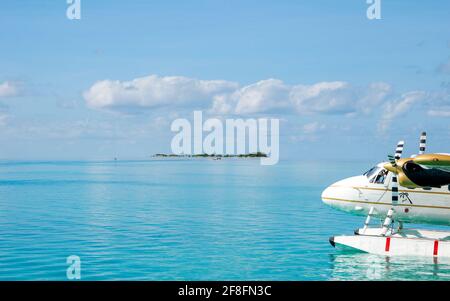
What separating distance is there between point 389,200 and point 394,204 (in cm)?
31

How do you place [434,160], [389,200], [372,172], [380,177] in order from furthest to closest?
[372,172], [380,177], [389,200], [434,160]

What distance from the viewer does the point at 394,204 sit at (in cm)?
2497

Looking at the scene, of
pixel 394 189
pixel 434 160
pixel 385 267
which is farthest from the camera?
pixel 394 189

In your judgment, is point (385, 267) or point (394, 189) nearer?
point (385, 267)

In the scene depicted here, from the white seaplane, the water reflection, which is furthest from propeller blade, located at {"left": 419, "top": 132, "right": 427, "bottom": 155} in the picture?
the water reflection

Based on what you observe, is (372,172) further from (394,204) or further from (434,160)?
(434,160)

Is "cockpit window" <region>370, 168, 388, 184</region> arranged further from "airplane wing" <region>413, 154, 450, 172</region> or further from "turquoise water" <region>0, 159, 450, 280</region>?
"turquoise water" <region>0, 159, 450, 280</region>

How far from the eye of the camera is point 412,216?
986 inches

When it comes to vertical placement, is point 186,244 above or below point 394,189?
below

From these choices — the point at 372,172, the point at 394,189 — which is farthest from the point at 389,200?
the point at 372,172

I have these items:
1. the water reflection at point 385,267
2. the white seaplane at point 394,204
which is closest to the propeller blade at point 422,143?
the white seaplane at point 394,204

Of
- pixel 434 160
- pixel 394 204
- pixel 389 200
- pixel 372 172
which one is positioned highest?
pixel 434 160
